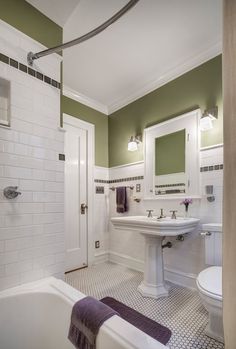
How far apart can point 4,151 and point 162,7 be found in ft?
5.53

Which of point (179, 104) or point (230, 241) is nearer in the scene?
point (230, 241)

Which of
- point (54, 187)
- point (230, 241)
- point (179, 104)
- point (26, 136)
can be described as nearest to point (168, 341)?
point (230, 241)

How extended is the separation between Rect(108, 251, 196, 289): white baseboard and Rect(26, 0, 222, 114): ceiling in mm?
2281

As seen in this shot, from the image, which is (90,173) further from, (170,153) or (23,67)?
(23,67)

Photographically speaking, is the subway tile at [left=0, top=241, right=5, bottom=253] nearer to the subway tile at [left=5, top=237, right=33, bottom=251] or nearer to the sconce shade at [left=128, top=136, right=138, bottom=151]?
the subway tile at [left=5, top=237, right=33, bottom=251]

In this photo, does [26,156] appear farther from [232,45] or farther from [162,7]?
[162,7]

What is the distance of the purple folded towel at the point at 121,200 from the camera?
2.80 meters

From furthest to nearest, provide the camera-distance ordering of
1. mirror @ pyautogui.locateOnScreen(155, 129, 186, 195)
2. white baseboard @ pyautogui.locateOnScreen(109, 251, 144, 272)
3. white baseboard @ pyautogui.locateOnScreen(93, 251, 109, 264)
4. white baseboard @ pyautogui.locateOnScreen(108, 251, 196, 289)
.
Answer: white baseboard @ pyautogui.locateOnScreen(93, 251, 109, 264), white baseboard @ pyautogui.locateOnScreen(109, 251, 144, 272), mirror @ pyautogui.locateOnScreen(155, 129, 186, 195), white baseboard @ pyautogui.locateOnScreen(108, 251, 196, 289)

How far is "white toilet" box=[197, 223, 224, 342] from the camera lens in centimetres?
126

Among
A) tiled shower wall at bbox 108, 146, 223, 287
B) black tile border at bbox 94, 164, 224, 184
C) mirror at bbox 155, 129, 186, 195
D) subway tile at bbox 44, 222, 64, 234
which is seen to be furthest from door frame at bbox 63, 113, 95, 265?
subway tile at bbox 44, 222, 64, 234

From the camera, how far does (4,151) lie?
4.42 ft

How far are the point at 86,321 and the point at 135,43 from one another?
2302mm

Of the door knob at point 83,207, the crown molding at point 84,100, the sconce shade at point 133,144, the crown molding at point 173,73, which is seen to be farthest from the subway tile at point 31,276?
the crown molding at point 173,73

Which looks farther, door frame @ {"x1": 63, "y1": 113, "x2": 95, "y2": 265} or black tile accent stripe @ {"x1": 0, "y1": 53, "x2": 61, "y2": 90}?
door frame @ {"x1": 63, "y1": 113, "x2": 95, "y2": 265}
